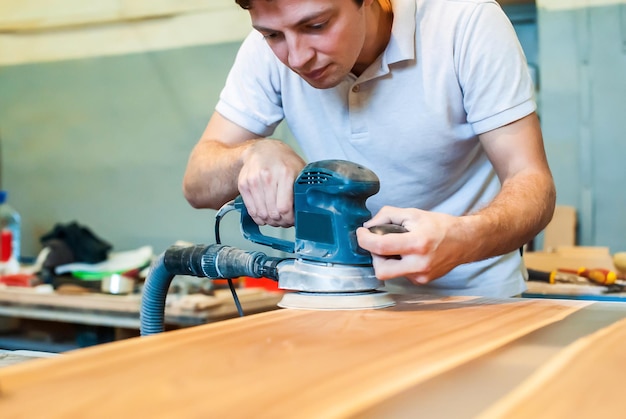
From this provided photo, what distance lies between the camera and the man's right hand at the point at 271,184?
3.87ft

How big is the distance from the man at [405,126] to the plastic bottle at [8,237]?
5.86ft

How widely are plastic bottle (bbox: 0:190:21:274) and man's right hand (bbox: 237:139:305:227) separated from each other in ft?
6.82

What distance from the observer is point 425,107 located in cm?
141

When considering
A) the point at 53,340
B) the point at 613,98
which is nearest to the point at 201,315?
the point at 53,340

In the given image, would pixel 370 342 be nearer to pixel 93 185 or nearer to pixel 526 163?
pixel 526 163

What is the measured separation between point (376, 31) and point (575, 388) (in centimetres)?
92

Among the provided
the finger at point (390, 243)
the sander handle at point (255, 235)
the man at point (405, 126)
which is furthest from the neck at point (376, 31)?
the finger at point (390, 243)

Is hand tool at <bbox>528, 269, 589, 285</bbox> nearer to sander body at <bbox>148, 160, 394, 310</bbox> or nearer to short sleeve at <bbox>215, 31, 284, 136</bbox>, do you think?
short sleeve at <bbox>215, 31, 284, 136</bbox>

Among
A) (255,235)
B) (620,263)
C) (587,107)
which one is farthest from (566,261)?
(255,235)

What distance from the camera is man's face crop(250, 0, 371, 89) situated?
1.21 metres

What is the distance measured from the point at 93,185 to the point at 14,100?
628 mm

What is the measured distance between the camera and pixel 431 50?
140cm

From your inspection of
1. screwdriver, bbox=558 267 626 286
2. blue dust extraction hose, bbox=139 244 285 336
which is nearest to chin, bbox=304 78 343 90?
blue dust extraction hose, bbox=139 244 285 336

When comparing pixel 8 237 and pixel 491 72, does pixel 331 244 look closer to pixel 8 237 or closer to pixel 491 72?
pixel 491 72
